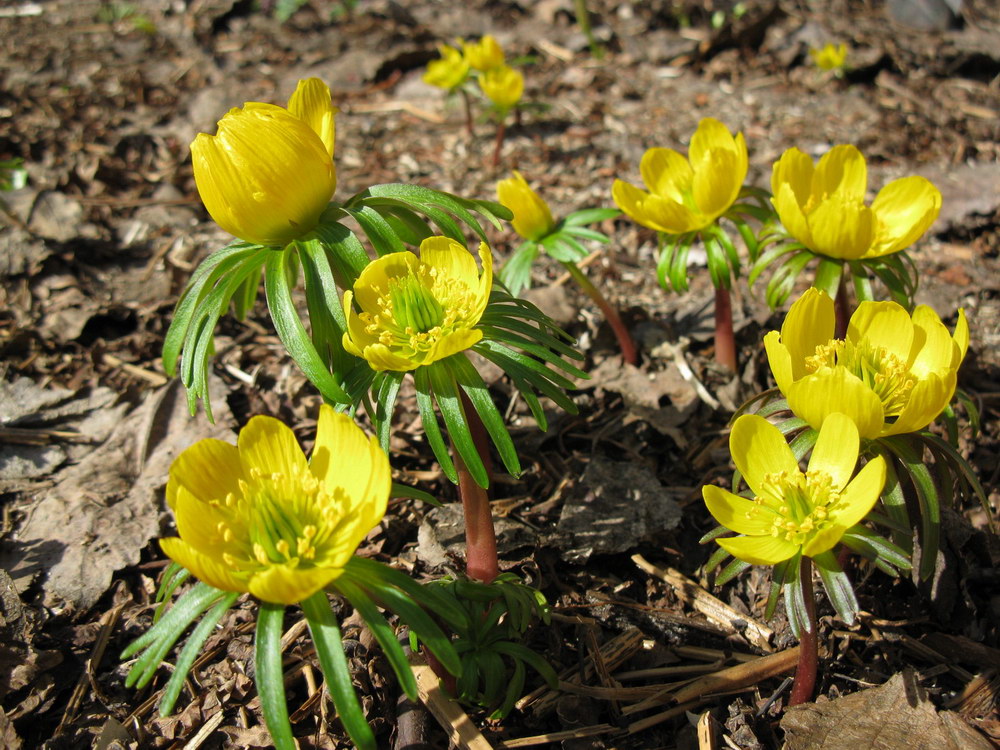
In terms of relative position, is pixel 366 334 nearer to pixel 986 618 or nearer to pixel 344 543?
pixel 344 543

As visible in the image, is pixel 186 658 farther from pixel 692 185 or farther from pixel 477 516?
pixel 692 185

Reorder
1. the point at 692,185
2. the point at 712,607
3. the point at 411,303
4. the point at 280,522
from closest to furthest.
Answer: the point at 280,522
the point at 411,303
the point at 712,607
the point at 692,185

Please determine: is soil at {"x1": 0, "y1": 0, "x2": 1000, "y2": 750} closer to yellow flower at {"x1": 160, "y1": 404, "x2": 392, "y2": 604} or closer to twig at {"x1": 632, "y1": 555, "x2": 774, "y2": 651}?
twig at {"x1": 632, "y1": 555, "x2": 774, "y2": 651}

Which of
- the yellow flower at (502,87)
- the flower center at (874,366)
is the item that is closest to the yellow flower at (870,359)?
the flower center at (874,366)

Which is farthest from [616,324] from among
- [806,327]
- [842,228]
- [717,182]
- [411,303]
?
[411,303]

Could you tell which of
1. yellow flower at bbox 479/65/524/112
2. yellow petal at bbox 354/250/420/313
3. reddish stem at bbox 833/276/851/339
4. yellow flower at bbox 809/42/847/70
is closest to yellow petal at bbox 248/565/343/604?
yellow petal at bbox 354/250/420/313

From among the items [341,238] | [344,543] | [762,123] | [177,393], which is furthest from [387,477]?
[762,123]

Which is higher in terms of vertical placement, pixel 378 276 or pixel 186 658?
pixel 378 276
